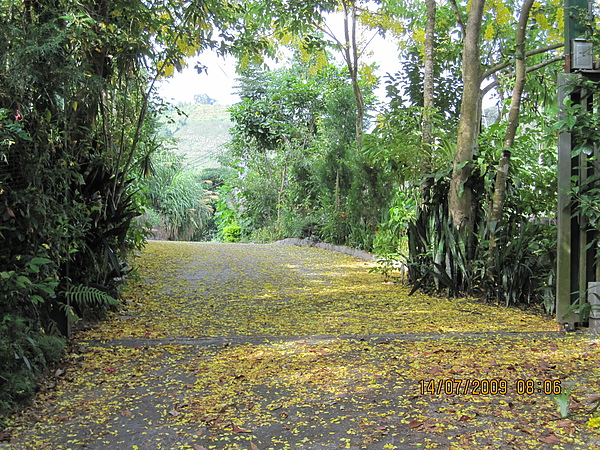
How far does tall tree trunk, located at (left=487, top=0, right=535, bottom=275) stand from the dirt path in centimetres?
84

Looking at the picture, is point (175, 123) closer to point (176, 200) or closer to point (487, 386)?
Result: point (487, 386)

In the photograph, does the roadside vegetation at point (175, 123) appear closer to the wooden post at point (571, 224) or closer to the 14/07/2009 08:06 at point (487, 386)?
the wooden post at point (571, 224)

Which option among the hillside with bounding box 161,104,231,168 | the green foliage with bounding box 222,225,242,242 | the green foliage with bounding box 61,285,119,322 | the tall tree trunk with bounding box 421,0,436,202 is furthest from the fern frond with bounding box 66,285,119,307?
the hillside with bounding box 161,104,231,168

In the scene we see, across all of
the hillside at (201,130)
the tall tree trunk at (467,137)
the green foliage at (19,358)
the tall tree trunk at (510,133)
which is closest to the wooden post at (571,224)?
the tall tree trunk at (510,133)

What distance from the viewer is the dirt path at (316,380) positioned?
7.97 feet

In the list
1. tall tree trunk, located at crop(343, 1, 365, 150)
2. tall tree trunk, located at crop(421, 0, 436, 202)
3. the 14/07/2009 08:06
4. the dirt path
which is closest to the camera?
the dirt path

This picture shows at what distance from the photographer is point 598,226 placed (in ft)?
13.1

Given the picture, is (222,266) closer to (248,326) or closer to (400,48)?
(248,326)

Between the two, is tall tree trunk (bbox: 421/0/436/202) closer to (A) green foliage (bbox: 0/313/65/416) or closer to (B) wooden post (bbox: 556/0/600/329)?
(B) wooden post (bbox: 556/0/600/329)

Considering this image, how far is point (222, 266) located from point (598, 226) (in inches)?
211

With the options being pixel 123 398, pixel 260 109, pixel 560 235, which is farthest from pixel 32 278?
pixel 260 109

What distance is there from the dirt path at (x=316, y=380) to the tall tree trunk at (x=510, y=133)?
84cm

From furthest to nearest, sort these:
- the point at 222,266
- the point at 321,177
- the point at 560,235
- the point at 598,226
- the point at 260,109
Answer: the point at 260,109
the point at 321,177
the point at 222,266
the point at 560,235
the point at 598,226

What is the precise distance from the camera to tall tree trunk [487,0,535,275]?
16.6 ft
